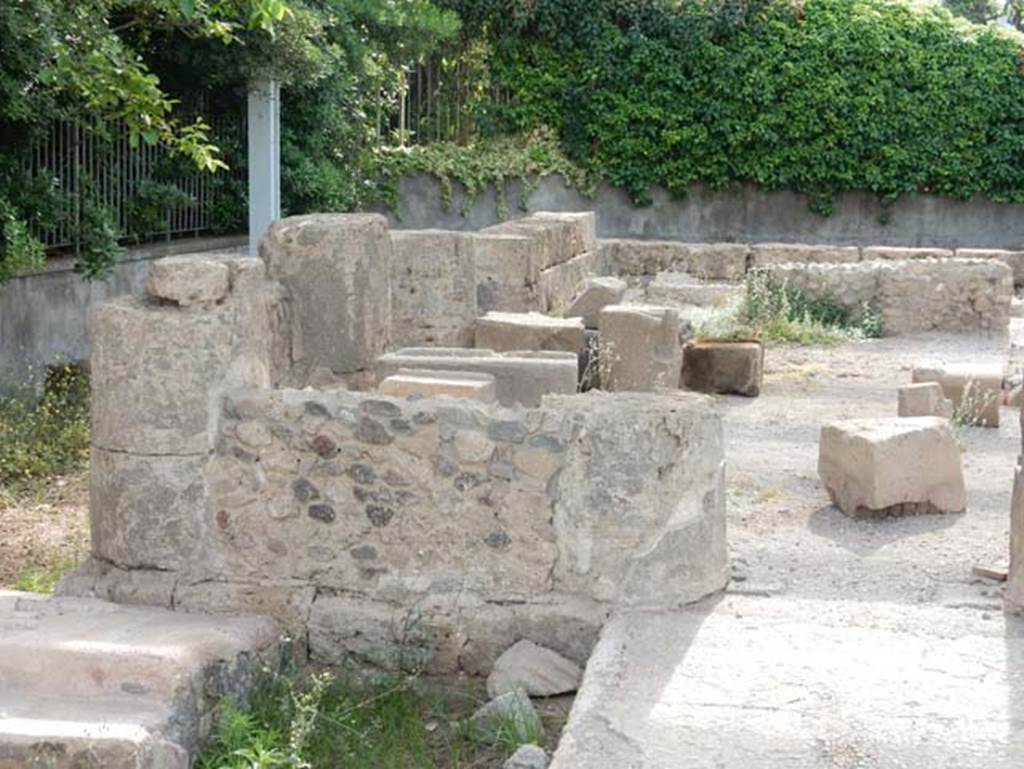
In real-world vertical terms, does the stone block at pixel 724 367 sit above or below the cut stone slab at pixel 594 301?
below

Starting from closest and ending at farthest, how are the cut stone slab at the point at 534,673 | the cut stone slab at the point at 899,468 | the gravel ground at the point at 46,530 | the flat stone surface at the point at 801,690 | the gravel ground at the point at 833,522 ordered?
the flat stone surface at the point at 801,690 → the cut stone slab at the point at 534,673 → the gravel ground at the point at 833,522 → the cut stone slab at the point at 899,468 → the gravel ground at the point at 46,530

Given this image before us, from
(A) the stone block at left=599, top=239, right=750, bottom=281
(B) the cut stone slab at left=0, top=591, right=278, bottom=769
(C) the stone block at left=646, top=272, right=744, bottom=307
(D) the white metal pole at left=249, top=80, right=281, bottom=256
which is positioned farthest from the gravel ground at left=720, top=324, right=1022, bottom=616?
(A) the stone block at left=599, top=239, right=750, bottom=281

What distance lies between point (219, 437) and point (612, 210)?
16.9 meters

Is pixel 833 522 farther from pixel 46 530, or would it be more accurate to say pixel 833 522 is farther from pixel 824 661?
pixel 46 530

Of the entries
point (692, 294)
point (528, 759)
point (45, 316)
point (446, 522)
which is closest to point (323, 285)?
point (446, 522)

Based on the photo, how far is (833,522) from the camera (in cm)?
756

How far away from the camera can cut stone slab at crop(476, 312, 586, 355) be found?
412 inches

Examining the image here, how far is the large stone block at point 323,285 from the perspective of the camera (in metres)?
7.88

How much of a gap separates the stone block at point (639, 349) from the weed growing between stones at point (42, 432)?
3406 millimetres

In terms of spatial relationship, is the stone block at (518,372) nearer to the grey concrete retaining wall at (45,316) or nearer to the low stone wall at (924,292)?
the grey concrete retaining wall at (45,316)

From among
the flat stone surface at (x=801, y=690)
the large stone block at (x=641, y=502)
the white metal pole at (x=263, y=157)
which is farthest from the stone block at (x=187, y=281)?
the white metal pole at (x=263, y=157)

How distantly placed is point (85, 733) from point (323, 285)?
3.55 m

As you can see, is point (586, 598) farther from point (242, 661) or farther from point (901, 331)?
point (901, 331)

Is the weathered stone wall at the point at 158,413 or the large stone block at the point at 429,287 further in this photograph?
the large stone block at the point at 429,287
